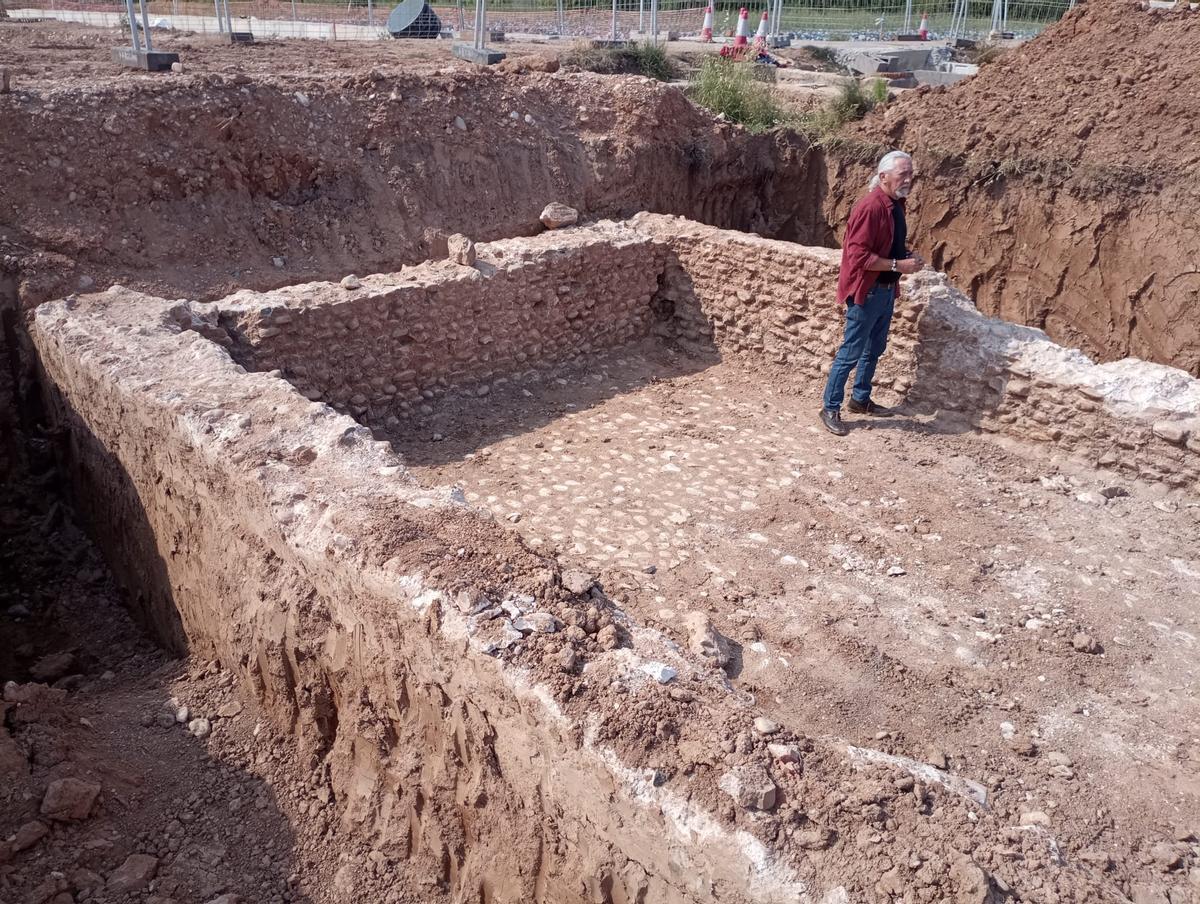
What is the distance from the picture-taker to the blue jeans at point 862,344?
5.59 meters

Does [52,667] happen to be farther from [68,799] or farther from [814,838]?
[814,838]

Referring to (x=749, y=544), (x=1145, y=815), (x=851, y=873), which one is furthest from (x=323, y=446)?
(x=1145, y=815)

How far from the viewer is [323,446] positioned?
12.7 feet

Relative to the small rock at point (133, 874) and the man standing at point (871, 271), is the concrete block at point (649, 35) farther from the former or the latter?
the small rock at point (133, 874)

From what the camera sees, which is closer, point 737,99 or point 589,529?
point 589,529

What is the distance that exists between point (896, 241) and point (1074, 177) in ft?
16.1

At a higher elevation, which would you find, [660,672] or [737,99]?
[737,99]

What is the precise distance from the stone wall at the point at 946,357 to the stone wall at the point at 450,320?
49 centimetres

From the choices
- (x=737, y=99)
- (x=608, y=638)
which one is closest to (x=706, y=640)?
(x=608, y=638)

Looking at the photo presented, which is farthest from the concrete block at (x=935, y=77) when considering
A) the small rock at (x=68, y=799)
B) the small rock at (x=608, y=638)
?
the small rock at (x=68, y=799)

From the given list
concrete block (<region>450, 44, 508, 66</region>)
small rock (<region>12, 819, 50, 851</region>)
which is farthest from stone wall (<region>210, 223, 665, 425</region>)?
concrete block (<region>450, 44, 508, 66</region>)

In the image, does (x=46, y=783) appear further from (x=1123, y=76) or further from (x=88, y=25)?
(x=88, y=25)

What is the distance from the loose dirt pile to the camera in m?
8.84

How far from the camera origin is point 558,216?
8.12m
